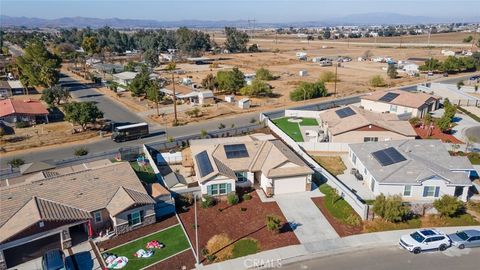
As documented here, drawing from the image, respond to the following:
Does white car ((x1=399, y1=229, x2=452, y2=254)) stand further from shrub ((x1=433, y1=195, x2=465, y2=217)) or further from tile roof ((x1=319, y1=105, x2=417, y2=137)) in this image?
tile roof ((x1=319, y1=105, x2=417, y2=137))

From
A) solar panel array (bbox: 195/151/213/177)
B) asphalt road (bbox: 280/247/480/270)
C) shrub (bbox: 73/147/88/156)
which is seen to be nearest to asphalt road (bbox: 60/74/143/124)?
shrub (bbox: 73/147/88/156)

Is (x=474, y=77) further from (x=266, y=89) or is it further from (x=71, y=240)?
(x=71, y=240)

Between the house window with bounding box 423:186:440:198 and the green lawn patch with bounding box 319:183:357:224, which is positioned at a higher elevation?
the house window with bounding box 423:186:440:198

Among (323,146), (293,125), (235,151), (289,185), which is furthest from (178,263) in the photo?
(293,125)

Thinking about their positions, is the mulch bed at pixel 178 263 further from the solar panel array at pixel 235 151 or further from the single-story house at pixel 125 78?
the single-story house at pixel 125 78

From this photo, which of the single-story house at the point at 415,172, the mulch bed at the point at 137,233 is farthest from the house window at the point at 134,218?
the single-story house at the point at 415,172
